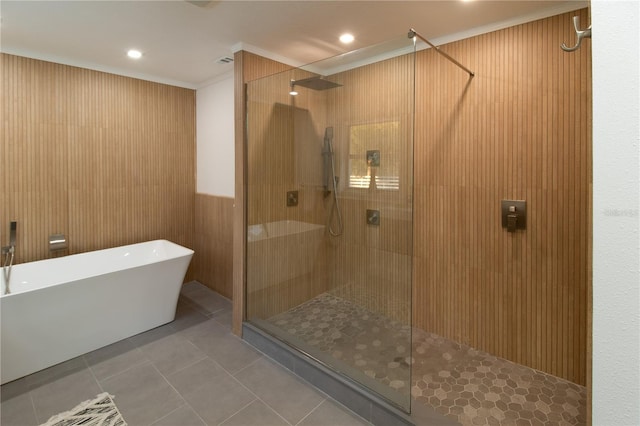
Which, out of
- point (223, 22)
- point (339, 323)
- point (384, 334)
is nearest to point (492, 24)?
point (223, 22)

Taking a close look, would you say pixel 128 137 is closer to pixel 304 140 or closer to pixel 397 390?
pixel 304 140

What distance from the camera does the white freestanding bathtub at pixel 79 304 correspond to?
2.29 m

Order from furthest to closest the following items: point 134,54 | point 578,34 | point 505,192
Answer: point 134,54, point 505,192, point 578,34

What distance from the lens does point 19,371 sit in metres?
2.33

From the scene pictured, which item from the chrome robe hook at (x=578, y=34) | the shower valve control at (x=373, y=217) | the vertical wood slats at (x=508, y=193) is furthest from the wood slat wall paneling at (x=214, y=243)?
the chrome robe hook at (x=578, y=34)

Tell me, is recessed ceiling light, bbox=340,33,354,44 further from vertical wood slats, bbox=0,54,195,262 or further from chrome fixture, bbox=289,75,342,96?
vertical wood slats, bbox=0,54,195,262

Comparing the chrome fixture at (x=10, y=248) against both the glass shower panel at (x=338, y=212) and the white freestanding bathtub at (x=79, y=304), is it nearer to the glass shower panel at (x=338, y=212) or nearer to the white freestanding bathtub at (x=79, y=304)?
the white freestanding bathtub at (x=79, y=304)

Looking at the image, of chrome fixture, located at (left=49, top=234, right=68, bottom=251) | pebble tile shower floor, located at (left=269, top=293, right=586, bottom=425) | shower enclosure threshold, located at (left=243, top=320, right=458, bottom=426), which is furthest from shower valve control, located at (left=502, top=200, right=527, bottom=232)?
chrome fixture, located at (left=49, top=234, right=68, bottom=251)

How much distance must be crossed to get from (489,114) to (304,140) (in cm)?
144

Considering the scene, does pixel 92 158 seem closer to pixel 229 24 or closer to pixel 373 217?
pixel 229 24

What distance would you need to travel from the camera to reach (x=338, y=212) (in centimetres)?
248

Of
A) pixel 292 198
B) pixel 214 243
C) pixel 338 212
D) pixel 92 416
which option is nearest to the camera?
pixel 92 416

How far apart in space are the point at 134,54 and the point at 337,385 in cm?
336

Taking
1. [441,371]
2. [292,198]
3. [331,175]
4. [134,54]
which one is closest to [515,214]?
[441,371]
